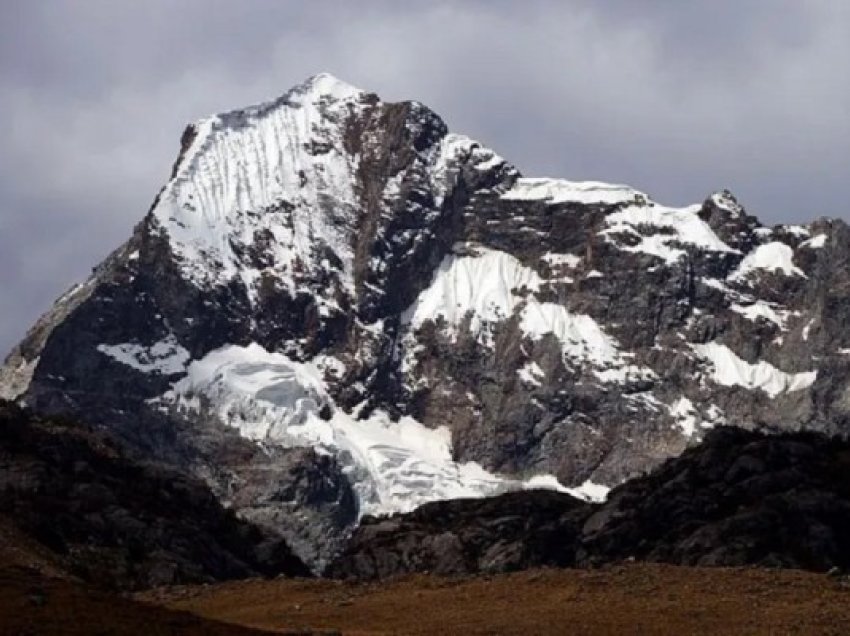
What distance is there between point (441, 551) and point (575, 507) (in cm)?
951

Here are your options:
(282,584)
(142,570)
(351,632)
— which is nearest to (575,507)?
→ (142,570)

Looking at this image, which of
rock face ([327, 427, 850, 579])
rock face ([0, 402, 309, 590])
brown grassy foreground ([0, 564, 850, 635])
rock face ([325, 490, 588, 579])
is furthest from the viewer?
rock face ([325, 490, 588, 579])

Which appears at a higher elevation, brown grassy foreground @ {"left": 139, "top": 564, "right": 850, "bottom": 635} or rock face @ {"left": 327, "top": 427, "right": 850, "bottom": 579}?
rock face @ {"left": 327, "top": 427, "right": 850, "bottom": 579}

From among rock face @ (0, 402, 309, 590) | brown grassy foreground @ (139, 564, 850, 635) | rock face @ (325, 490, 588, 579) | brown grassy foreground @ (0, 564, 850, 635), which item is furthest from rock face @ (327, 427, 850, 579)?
brown grassy foreground @ (0, 564, 850, 635)

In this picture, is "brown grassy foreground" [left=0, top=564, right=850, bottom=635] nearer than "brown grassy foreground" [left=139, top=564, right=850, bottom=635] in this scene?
Yes

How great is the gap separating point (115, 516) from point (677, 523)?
1159 inches

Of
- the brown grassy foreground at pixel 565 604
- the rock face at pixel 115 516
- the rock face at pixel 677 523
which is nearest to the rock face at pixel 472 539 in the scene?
the rock face at pixel 677 523

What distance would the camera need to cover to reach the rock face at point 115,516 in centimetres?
8138

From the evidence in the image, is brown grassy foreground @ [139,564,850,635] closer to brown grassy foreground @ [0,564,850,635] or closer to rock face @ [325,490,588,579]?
brown grassy foreground @ [0,564,850,635]

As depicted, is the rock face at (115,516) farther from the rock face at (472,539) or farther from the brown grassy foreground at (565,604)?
the brown grassy foreground at (565,604)

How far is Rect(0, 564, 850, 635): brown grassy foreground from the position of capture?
42.7 m

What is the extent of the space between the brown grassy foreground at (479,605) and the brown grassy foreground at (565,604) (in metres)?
0.03

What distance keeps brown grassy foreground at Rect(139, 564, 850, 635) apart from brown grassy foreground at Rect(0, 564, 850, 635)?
0.03 metres

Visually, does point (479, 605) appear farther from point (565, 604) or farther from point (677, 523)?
point (677, 523)
